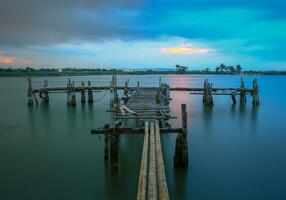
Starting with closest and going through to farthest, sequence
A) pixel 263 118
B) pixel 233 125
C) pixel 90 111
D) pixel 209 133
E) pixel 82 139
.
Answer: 1. pixel 82 139
2. pixel 209 133
3. pixel 233 125
4. pixel 263 118
5. pixel 90 111

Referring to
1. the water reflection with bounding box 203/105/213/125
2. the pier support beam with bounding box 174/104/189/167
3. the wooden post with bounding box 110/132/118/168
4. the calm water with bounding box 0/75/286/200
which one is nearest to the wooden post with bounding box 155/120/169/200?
the calm water with bounding box 0/75/286/200

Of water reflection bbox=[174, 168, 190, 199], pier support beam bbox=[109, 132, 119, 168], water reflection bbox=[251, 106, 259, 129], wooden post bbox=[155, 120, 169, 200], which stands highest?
wooden post bbox=[155, 120, 169, 200]

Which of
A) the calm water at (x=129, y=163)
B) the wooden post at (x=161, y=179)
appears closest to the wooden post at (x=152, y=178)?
the wooden post at (x=161, y=179)

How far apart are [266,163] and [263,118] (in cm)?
1298

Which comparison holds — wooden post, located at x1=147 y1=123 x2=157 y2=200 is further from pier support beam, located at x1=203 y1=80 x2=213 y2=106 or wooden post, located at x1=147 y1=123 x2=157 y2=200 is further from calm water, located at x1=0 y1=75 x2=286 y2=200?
pier support beam, located at x1=203 y1=80 x2=213 y2=106

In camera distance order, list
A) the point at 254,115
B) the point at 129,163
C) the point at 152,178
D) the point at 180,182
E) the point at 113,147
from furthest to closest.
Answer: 1. the point at 254,115
2. the point at 129,163
3. the point at 113,147
4. the point at 180,182
5. the point at 152,178

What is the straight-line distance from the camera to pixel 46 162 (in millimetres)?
13289

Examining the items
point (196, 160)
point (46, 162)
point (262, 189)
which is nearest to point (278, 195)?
point (262, 189)

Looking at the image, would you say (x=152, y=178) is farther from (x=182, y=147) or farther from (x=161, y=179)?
(x=182, y=147)

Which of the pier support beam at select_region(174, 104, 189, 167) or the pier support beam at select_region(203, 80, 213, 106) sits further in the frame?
the pier support beam at select_region(203, 80, 213, 106)

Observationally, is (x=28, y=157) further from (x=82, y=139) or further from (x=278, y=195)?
(x=278, y=195)

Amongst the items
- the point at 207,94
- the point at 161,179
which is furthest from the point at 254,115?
the point at 161,179

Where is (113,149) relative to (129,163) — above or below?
above

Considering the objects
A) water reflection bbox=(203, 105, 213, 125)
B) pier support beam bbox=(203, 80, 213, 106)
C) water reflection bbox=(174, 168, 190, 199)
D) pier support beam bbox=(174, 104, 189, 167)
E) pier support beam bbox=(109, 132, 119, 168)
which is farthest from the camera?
pier support beam bbox=(203, 80, 213, 106)
